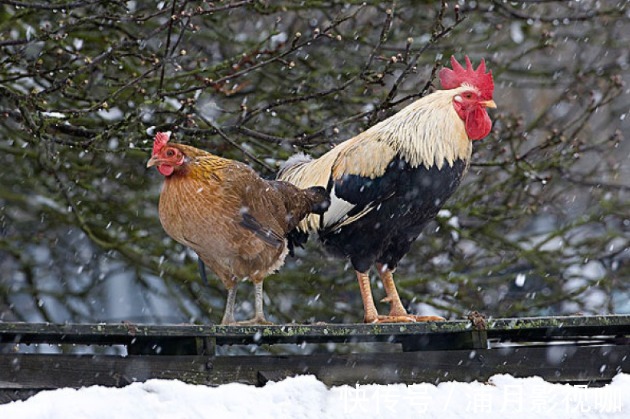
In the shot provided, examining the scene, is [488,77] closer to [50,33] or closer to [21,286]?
[50,33]

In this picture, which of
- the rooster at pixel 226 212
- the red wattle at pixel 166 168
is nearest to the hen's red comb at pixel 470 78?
the rooster at pixel 226 212

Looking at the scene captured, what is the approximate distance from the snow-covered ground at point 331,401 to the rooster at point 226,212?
Result: 90 cm

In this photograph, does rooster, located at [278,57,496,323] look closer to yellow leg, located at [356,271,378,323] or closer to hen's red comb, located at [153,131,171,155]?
yellow leg, located at [356,271,378,323]

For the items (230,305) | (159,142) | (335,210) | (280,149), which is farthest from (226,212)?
(280,149)

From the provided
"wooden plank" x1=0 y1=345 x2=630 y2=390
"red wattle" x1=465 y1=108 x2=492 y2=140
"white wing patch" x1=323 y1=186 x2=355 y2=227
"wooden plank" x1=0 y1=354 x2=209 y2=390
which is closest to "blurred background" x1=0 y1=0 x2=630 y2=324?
"red wattle" x1=465 y1=108 x2=492 y2=140

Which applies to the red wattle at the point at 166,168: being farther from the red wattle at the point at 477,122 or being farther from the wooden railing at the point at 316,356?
the red wattle at the point at 477,122

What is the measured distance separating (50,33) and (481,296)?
4.84 metres

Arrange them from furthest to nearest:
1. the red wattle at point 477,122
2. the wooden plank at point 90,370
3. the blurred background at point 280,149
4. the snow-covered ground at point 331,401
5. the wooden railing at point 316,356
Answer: the blurred background at point 280,149 → the red wattle at point 477,122 → the wooden railing at point 316,356 → the wooden plank at point 90,370 → the snow-covered ground at point 331,401

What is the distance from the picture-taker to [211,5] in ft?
18.5

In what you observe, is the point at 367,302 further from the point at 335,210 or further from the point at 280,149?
the point at 280,149

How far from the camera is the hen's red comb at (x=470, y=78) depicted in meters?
5.27

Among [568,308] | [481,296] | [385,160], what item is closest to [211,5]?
[385,160]

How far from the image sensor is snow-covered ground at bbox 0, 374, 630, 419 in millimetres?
3242

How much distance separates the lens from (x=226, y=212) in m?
4.36
